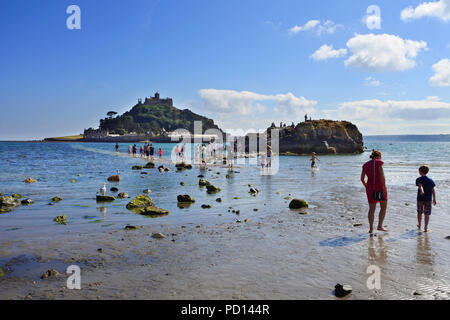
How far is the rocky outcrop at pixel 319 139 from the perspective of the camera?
3063 inches

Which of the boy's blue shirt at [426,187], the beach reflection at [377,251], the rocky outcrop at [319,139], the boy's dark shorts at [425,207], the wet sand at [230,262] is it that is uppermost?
the rocky outcrop at [319,139]

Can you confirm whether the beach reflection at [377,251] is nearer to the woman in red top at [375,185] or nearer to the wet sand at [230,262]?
the wet sand at [230,262]

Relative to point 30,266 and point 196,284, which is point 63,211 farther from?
point 196,284

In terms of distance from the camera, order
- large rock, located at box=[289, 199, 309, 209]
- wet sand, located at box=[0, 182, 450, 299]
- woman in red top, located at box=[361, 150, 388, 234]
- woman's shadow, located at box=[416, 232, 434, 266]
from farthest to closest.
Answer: large rock, located at box=[289, 199, 309, 209] → woman in red top, located at box=[361, 150, 388, 234] → woman's shadow, located at box=[416, 232, 434, 266] → wet sand, located at box=[0, 182, 450, 299]

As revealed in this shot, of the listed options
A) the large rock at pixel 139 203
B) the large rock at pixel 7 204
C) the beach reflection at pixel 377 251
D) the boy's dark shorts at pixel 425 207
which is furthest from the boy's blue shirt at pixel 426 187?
the large rock at pixel 7 204

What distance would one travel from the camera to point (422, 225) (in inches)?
428

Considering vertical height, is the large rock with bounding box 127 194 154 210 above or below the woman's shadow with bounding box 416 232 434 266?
above

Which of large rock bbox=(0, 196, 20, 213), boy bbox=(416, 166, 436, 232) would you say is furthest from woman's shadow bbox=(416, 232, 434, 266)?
large rock bbox=(0, 196, 20, 213)

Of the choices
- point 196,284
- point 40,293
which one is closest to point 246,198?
point 196,284

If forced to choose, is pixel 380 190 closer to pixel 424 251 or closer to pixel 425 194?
pixel 425 194

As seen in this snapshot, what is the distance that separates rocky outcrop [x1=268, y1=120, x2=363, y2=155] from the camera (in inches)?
3063

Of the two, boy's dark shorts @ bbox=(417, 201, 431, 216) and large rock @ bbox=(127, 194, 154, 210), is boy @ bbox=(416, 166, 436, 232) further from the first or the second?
large rock @ bbox=(127, 194, 154, 210)

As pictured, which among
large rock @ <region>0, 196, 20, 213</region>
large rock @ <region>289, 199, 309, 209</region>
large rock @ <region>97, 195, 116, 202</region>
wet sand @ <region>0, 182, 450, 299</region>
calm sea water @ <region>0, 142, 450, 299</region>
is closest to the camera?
wet sand @ <region>0, 182, 450, 299</region>
